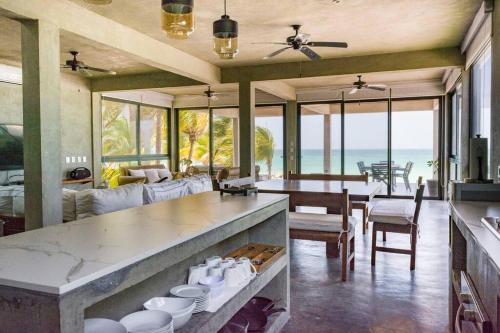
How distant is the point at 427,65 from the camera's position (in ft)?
20.5

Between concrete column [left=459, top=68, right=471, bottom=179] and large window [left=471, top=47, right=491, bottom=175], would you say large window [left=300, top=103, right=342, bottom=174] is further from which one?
large window [left=471, top=47, right=491, bottom=175]

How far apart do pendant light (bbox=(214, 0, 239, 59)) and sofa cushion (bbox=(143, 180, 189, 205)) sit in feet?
5.07

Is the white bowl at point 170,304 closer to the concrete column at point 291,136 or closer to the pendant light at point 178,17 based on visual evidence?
the pendant light at point 178,17

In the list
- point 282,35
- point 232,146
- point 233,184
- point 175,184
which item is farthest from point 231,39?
point 232,146

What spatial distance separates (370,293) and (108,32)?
4.10 metres

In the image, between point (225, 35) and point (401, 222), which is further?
point (401, 222)

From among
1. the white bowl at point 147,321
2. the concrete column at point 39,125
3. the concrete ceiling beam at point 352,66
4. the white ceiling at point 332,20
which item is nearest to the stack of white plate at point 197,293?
the white bowl at point 147,321

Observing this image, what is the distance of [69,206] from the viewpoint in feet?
12.4

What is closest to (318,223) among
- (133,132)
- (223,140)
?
(133,132)

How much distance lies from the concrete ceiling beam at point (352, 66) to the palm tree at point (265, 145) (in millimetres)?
3486

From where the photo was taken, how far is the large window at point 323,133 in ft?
33.0

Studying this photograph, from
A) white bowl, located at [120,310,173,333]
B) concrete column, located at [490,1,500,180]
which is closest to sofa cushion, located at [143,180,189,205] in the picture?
white bowl, located at [120,310,173,333]

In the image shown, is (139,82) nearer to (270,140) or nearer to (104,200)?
(270,140)

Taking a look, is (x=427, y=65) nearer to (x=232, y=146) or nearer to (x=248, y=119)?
(x=248, y=119)
